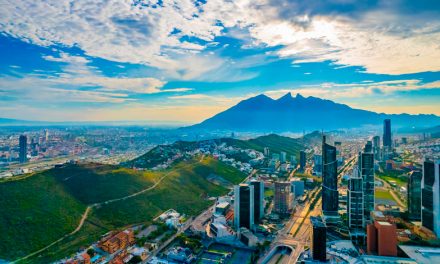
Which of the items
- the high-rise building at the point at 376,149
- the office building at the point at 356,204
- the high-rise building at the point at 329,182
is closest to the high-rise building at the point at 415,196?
the office building at the point at 356,204

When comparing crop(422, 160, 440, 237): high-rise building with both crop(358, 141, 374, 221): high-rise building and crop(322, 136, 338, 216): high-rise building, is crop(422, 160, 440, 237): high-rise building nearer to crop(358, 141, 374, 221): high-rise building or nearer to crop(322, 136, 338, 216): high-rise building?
crop(358, 141, 374, 221): high-rise building

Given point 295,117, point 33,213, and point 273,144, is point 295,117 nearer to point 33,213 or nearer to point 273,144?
point 273,144

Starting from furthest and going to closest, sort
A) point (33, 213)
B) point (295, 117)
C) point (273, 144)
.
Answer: point (295, 117) < point (273, 144) < point (33, 213)

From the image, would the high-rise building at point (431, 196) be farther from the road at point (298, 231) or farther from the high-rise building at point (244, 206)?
the high-rise building at point (244, 206)

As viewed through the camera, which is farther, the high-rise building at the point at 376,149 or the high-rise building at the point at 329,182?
the high-rise building at the point at 376,149

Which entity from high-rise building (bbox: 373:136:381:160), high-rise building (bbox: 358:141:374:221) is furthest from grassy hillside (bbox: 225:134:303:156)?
high-rise building (bbox: 358:141:374:221)

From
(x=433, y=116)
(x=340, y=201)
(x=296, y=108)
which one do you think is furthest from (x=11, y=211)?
(x=433, y=116)

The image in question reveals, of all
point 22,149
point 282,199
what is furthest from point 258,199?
point 22,149
